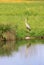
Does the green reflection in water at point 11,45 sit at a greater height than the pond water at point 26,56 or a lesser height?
lesser

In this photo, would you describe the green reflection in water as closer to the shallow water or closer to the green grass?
the shallow water

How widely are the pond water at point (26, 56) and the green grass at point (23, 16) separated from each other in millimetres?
2590

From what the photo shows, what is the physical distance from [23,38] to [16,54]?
13.9 ft

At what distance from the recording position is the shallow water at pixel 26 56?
17.9 metres

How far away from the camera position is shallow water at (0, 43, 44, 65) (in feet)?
58.6

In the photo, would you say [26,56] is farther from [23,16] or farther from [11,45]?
[23,16]

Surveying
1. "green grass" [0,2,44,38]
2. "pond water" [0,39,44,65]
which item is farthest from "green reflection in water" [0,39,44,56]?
"green grass" [0,2,44,38]

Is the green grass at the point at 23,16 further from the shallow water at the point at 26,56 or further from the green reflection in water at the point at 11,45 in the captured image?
the shallow water at the point at 26,56

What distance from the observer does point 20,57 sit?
18953mm

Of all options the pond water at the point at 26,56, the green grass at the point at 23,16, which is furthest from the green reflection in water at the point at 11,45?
the green grass at the point at 23,16

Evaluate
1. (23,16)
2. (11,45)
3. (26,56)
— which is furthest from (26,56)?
(23,16)

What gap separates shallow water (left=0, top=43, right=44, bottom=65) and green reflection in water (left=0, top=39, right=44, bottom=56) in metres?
0.32

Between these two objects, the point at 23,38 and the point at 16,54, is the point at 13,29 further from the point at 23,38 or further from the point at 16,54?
the point at 16,54

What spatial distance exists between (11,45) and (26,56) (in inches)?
116
